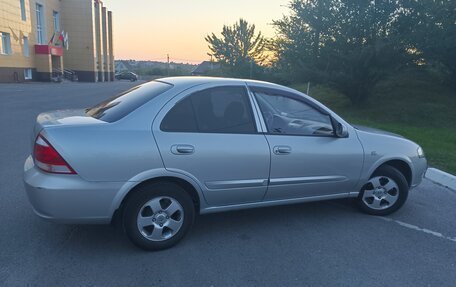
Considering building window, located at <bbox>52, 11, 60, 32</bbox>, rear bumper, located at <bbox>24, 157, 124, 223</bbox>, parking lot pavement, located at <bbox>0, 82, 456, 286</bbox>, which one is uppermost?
building window, located at <bbox>52, 11, 60, 32</bbox>

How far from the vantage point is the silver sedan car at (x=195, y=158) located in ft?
10.7

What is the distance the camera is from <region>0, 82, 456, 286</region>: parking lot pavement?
319cm

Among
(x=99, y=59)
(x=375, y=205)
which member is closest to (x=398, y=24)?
(x=375, y=205)

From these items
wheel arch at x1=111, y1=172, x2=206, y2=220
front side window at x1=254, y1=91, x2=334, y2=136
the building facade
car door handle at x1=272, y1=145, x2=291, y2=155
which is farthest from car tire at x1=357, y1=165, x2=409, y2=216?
the building facade

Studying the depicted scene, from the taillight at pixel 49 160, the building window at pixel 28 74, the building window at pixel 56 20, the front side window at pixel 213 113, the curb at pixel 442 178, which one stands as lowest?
the building window at pixel 28 74

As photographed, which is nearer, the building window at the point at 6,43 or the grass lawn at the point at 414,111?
the grass lawn at the point at 414,111

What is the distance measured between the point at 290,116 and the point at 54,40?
47.4 metres

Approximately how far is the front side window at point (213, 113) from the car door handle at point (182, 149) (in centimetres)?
17

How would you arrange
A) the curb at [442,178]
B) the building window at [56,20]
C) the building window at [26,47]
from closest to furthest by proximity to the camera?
the curb at [442,178] → the building window at [26,47] → the building window at [56,20]

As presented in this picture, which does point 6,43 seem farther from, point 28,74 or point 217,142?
point 217,142

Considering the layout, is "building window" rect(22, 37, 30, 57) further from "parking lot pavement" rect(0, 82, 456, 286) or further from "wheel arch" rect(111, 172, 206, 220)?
"wheel arch" rect(111, 172, 206, 220)

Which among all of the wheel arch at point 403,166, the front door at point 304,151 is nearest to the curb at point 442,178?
the wheel arch at point 403,166

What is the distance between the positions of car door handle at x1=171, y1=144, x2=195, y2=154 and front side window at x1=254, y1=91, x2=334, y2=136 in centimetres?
93

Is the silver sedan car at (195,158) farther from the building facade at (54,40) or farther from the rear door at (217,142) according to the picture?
the building facade at (54,40)
